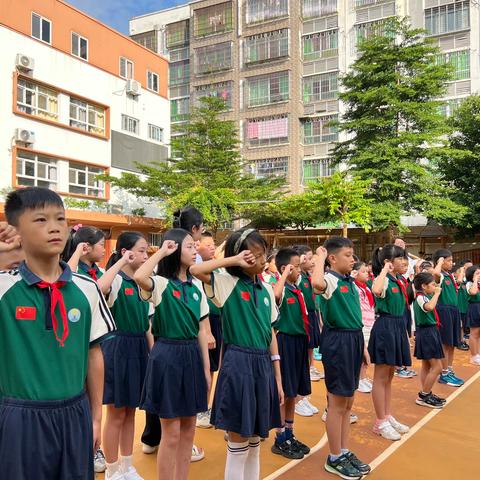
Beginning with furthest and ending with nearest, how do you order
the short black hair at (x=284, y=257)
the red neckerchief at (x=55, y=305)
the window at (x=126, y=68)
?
1. the window at (x=126, y=68)
2. the short black hair at (x=284, y=257)
3. the red neckerchief at (x=55, y=305)

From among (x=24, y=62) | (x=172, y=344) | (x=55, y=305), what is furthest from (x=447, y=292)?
(x=24, y=62)

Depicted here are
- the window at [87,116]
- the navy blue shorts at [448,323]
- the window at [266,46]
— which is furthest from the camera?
the window at [266,46]

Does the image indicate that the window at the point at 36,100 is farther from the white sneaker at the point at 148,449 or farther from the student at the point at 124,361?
the white sneaker at the point at 148,449

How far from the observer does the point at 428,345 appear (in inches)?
192

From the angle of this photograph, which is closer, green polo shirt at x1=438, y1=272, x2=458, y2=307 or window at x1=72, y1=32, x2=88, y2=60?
green polo shirt at x1=438, y1=272, x2=458, y2=307

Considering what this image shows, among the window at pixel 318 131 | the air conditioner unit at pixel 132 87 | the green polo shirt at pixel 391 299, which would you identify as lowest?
Answer: the green polo shirt at pixel 391 299

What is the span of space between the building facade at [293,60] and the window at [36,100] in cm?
945

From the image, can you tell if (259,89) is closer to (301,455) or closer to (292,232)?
(292,232)

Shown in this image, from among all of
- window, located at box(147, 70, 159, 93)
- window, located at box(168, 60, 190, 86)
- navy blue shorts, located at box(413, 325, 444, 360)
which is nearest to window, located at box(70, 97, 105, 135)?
window, located at box(147, 70, 159, 93)

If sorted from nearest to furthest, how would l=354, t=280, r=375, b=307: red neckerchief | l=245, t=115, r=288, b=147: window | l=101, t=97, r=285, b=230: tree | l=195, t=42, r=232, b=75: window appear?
1. l=354, t=280, r=375, b=307: red neckerchief
2. l=101, t=97, r=285, b=230: tree
3. l=245, t=115, r=288, b=147: window
4. l=195, t=42, r=232, b=75: window

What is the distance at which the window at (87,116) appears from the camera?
1895cm

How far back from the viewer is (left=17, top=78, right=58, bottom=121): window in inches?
664

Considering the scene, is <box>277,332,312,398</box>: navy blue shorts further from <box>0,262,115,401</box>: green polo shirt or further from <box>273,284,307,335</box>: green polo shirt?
<box>0,262,115,401</box>: green polo shirt

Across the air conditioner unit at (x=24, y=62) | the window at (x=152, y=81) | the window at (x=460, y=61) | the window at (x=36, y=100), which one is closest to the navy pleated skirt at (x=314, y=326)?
the window at (x=36, y=100)
